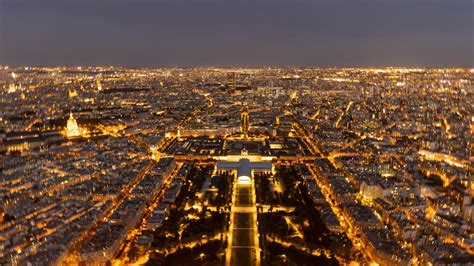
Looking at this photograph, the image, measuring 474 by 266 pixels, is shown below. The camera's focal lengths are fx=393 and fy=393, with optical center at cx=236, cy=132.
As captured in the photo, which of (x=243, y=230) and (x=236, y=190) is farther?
(x=236, y=190)

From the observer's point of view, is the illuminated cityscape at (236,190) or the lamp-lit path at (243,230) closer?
the lamp-lit path at (243,230)

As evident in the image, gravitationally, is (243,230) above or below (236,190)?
below

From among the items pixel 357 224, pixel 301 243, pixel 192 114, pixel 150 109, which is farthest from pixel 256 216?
pixel 150 109

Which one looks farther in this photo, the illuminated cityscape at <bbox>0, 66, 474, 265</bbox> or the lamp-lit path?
the illuminated cityscape at <bbox>0, 66, 474, 265</bbox>
